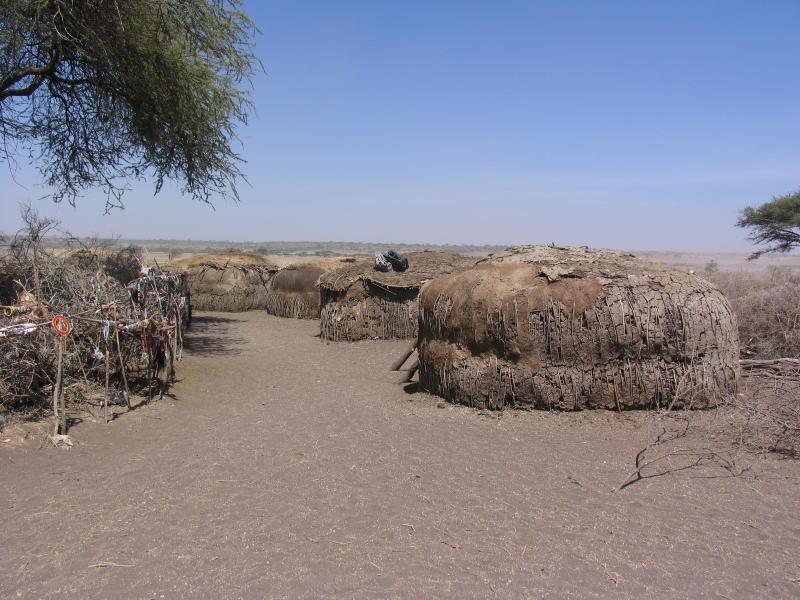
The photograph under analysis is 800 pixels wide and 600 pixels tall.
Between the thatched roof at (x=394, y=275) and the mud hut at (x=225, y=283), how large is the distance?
22.0ft

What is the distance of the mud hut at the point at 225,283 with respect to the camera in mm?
21641

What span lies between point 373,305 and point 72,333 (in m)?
7.83

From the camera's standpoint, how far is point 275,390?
9570 millimetres

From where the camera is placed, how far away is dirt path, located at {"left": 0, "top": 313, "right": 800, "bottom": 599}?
150 inches

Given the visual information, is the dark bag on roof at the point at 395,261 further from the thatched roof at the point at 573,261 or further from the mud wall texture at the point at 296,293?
the thatched roof at the point at 573,261

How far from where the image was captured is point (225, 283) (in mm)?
21938

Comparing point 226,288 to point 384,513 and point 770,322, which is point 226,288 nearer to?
point 770,322

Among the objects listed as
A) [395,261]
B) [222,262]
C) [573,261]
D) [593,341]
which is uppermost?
[573,261]

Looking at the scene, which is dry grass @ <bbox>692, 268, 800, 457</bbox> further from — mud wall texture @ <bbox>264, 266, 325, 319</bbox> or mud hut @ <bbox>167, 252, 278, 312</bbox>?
mud hut @ <bbox>167, 252, 278, 312</bbox>

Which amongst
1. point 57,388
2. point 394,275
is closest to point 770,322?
point 394,275

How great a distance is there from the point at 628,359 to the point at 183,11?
10.3 metres

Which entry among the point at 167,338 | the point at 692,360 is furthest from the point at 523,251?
the point at 167,338

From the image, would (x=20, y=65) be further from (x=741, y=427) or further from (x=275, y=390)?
Result: (x=741, y=427)

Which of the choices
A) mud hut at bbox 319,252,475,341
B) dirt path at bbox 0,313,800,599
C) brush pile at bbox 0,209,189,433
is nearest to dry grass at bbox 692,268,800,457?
dirt path at bbox 0,313,800,599
